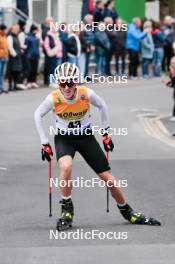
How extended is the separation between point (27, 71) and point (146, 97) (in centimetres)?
365

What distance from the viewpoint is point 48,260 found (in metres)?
9.71

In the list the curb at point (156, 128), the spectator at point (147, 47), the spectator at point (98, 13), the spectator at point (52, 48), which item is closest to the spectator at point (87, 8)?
the spectator at point (98, 13)

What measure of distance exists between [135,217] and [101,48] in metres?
20.6

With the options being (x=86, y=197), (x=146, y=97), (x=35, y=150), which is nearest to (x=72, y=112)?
(x=86, y=197)

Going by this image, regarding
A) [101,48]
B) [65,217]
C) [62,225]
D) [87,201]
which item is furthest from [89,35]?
[62,225]

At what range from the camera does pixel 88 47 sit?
101ft

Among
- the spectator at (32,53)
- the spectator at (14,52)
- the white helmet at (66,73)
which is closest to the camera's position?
the white helmet at (66,73)

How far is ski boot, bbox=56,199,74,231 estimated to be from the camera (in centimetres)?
1119

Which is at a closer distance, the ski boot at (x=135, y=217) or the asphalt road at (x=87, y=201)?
the asphalt road at (x=87, y=201)

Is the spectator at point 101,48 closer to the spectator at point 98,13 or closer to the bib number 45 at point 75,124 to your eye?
the spectator at point 98,13

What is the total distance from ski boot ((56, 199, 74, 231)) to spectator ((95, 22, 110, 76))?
774 inches

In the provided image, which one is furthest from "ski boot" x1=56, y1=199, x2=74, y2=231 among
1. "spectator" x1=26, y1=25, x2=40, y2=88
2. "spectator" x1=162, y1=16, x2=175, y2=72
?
"spectator" x1=162, y1=16, x2=175, y2=72
